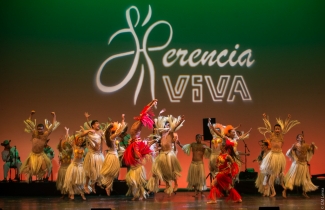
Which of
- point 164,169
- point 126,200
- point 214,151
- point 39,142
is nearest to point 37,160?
point 39,142

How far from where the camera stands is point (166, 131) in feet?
33.5

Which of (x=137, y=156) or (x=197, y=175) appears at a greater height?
(x=137, y=156)

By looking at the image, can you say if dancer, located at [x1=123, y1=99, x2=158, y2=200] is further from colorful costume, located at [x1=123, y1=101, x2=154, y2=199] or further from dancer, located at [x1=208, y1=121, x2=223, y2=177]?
dancer, located at [x1=208, y1=121, x2=223, y2=177]

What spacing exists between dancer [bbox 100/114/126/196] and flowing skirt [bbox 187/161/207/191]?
5.16 ft

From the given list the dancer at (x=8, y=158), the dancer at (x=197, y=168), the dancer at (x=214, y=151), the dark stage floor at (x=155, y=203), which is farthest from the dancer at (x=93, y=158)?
the dancer at (x=214, y=151)

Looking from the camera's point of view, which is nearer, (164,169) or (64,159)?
(164,169)

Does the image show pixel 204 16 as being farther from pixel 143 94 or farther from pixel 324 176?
pixel 324 176

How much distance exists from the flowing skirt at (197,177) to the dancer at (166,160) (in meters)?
0.64

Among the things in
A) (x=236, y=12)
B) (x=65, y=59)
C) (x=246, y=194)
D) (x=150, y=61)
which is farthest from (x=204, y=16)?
(x=246, y=194)

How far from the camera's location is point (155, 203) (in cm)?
916

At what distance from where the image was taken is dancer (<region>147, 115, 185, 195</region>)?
9.98m

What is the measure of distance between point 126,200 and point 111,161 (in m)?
0.71

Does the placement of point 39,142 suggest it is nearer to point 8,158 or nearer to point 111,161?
point 8,158

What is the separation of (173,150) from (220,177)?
6.25ft
